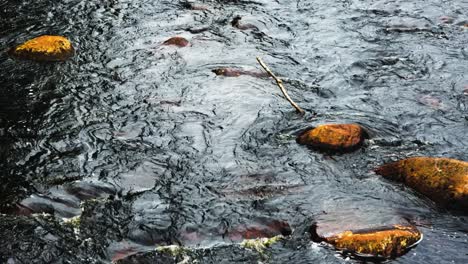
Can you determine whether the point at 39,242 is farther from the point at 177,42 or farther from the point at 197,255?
the point at 177,42

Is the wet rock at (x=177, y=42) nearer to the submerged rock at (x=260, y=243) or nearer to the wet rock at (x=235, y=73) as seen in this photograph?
the wet rock at (x=235, y=73)

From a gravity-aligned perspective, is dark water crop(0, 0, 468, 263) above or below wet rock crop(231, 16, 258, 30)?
below

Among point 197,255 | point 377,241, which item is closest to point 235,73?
point 197,255

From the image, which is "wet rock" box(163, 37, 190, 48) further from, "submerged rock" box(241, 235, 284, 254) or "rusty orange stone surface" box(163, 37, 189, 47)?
"submerged rock" box(241, 235, 284, 254)

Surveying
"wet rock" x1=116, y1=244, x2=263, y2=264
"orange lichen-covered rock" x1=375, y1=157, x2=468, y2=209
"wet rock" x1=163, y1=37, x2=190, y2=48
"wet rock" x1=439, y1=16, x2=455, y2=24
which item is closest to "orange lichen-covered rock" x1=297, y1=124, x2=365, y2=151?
"orange lichen-covered rock" x1=375, y1=157, x2=468, y2=209

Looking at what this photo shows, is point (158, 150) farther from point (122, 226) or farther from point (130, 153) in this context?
point (122, 226)

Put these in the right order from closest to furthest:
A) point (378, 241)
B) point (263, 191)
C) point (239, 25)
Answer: point (378, 241)
point (263, 191)
point (239, 25)

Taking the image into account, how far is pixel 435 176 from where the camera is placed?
4809 mm

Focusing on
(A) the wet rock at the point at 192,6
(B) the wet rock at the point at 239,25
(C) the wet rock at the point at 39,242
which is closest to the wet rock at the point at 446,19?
(B) the wet rock at the point at 239,25

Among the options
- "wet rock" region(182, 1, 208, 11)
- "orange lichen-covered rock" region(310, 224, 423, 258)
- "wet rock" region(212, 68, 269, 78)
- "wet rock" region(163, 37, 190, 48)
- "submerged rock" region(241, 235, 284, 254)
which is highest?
"wet rock" region(182, 1, 208, 11)

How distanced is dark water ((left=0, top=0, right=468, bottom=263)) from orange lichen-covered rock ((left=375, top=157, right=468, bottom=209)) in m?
0.12

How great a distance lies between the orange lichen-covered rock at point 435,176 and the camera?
4.64 meters

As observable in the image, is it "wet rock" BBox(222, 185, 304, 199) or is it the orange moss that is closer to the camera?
the orange moss

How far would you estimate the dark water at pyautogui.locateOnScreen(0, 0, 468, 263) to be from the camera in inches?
178
